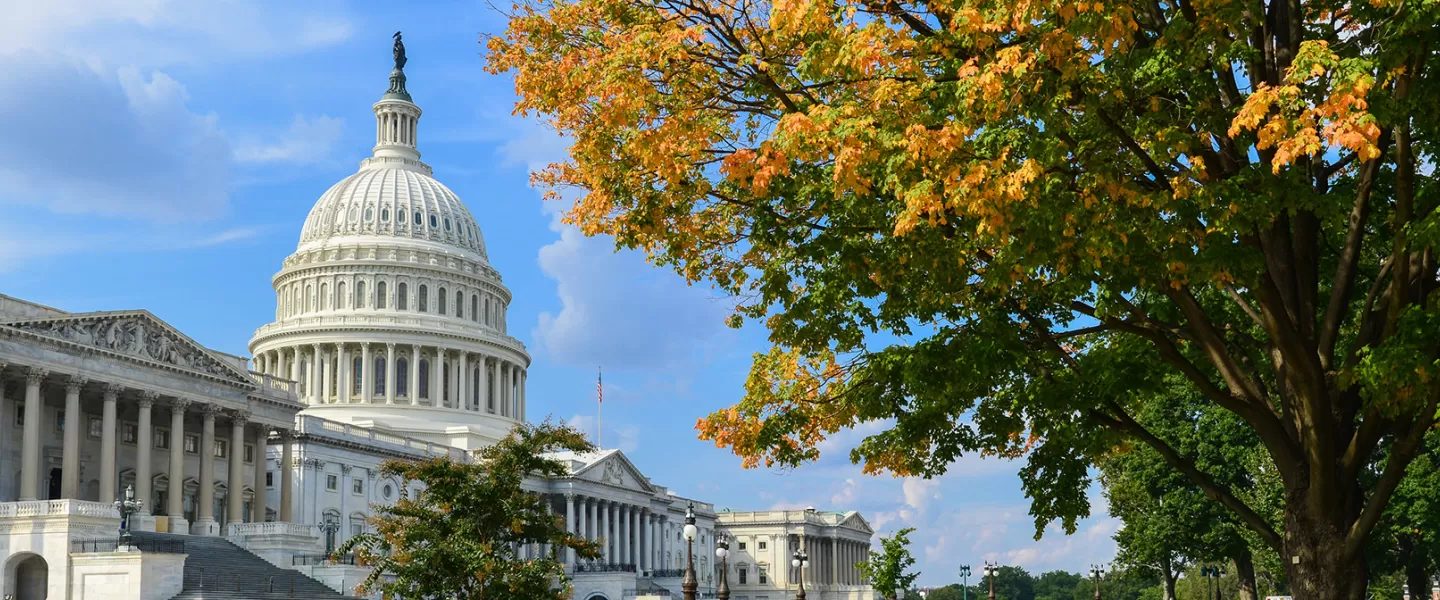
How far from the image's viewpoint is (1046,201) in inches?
603

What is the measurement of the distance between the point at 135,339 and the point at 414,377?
172 feet

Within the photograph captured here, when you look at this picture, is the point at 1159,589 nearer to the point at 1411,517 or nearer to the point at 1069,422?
the point at 1411,517

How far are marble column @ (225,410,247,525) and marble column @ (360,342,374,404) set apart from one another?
4315 cm

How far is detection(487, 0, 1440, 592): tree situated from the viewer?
15195mm

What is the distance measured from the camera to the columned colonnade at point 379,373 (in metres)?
121

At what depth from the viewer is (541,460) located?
40750mm

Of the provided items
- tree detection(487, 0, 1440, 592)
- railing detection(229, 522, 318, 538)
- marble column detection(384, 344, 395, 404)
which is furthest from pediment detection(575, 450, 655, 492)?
tree detection(487, 0, 1440, 592)

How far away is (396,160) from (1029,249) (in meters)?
125

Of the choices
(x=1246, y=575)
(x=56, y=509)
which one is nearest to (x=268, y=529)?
(x=56, y=509)

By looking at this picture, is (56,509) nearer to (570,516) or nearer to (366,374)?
(570,516)

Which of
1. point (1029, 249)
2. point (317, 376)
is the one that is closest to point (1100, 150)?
point (1029, 249)

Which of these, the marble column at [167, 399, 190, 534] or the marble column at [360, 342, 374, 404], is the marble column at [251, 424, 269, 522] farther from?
the marble column at [360, 342, 374, 404]

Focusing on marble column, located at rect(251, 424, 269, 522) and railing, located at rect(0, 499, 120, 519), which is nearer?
railing, located at rect(0, 499, 120, 519)

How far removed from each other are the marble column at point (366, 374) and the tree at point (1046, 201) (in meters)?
102
